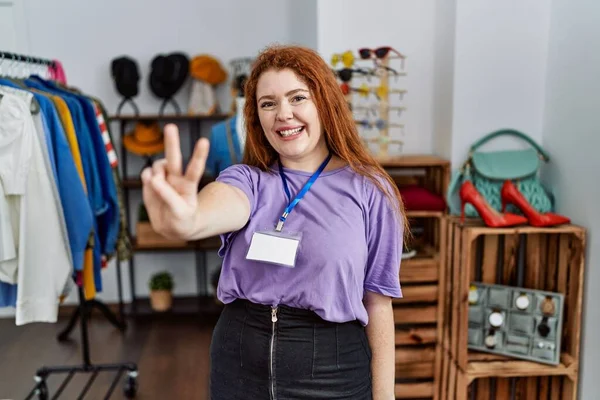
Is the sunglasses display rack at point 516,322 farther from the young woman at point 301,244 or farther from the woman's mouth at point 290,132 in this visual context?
the woman's mouth at point 290,132

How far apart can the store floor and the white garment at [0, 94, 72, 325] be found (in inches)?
36.7

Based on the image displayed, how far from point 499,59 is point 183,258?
2.73 metres

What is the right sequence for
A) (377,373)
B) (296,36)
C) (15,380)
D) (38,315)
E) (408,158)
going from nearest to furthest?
(377,373) < (38,315) < (408,158) < (15,380) < (296,36)

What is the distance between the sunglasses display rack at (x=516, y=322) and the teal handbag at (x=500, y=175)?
359 mm

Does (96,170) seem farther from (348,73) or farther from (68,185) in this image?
(348,73)

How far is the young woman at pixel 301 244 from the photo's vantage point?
1106 millimetres

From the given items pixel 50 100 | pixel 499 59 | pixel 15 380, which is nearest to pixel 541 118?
pixel 499 59

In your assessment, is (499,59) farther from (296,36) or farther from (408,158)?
(296,36)

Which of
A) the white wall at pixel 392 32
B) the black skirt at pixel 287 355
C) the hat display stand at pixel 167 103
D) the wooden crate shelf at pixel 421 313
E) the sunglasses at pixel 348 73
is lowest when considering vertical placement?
the wooden crate shelf at pixel 421 313

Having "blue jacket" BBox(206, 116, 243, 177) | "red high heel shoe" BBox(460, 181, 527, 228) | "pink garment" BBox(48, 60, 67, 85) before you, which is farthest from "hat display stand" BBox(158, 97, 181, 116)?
"red high heel shoe" BBox(460, 181, 527, 228)

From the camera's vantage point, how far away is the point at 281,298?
112 centimetres

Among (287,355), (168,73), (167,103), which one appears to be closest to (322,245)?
(287,355)

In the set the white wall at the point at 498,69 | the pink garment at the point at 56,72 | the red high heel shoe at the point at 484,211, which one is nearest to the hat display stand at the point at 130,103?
the pink garment at the point at 56,72

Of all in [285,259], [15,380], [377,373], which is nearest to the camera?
[285,259]
